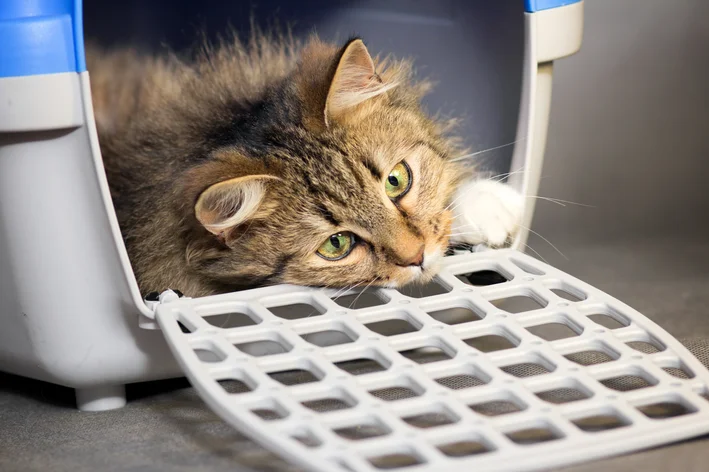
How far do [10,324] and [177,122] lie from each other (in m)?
0.58

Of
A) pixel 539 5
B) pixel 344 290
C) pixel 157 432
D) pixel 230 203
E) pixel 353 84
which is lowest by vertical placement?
pixel 157 432

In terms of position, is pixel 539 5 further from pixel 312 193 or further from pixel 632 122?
pixel 632 122

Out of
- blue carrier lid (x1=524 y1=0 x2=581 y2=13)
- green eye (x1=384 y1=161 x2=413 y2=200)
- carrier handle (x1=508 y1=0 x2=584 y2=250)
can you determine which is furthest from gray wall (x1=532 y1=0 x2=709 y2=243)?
green eye (x1=384 y1=161 x2=413 y2=200)

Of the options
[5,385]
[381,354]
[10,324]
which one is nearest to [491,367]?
[381,354]

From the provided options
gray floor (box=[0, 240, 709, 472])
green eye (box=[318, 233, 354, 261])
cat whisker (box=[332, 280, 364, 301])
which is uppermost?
green eye (box=[318, 233, 354, 261])

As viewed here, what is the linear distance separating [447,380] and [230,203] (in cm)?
51

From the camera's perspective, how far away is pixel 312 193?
63.8 inches

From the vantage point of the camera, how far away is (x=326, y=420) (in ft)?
4.24

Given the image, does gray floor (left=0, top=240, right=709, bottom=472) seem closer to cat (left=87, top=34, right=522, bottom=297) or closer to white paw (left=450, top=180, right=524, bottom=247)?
cat (left=87, top=34, right=522, bottom=297)

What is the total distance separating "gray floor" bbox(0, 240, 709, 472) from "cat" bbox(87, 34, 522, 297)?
0.79 feet

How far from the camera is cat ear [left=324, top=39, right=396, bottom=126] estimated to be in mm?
1591

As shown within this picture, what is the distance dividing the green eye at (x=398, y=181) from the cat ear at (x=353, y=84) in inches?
5.5

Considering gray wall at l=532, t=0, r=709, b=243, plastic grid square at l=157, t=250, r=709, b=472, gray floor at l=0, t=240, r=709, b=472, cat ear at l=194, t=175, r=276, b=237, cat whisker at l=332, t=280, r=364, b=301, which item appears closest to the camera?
plastic grid square at l=157, t=250, r=709, b=472

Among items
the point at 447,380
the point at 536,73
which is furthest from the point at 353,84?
the point at 447,380
